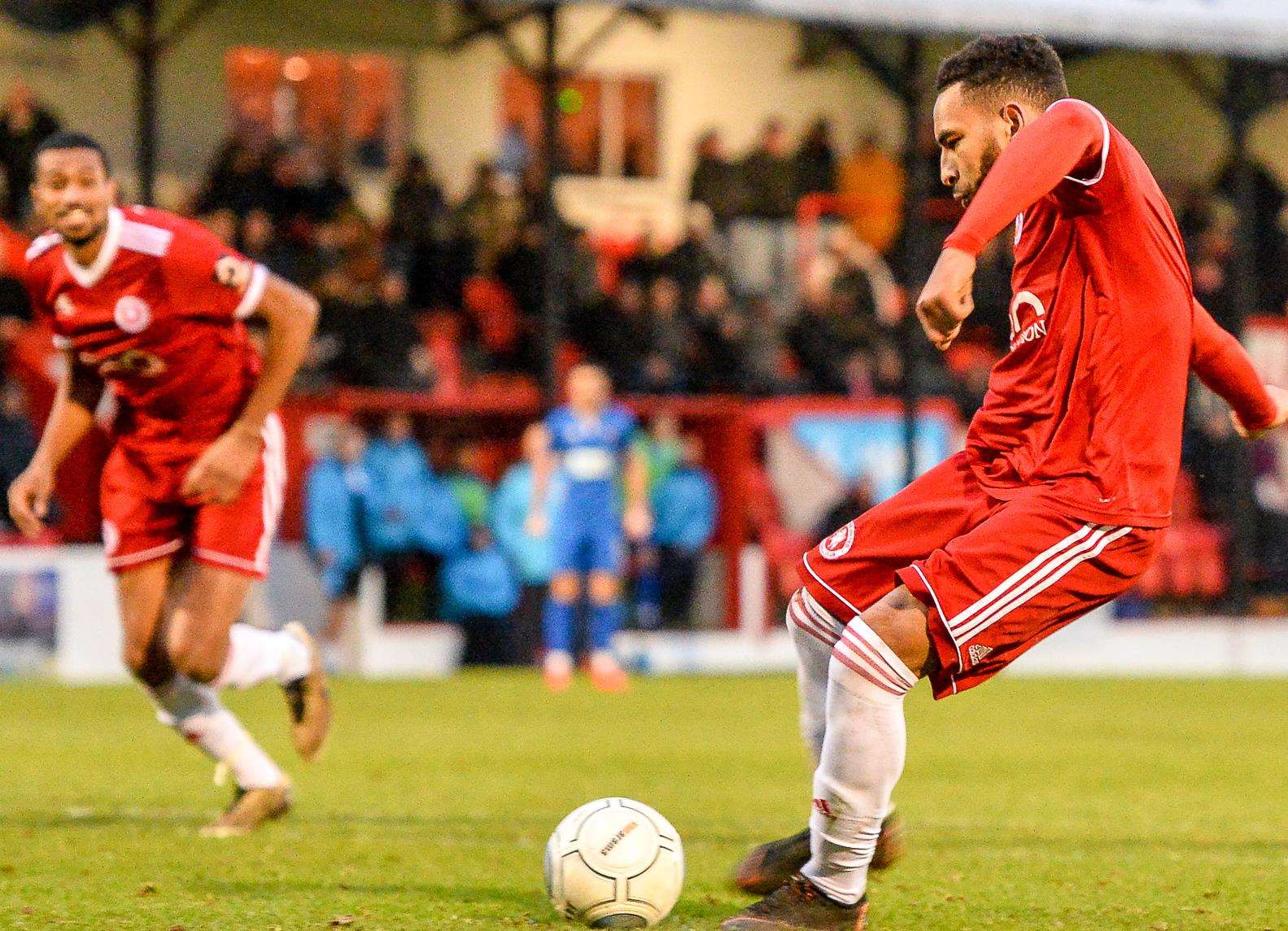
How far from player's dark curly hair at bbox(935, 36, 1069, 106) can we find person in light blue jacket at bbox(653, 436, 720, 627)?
11189 mm

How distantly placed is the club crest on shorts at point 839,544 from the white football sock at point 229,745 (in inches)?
99.3

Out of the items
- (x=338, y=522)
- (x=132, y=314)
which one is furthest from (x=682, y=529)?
(x=132, y=314)

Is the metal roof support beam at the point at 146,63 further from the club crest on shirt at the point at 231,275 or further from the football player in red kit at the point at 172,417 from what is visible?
the club crest on shirt at the point at 231,275

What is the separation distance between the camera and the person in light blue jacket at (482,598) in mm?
14703

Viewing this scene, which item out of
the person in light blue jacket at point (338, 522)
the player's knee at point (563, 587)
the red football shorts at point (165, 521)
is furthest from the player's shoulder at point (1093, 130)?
the person in light blue jacket at point (338, 522)

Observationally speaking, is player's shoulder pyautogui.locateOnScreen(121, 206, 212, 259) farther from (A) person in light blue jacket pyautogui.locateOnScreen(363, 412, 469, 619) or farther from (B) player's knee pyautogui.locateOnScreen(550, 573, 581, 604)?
(A) person in light blue jacket pyautogui.locateOnScreen(363, 412, 469, 619)

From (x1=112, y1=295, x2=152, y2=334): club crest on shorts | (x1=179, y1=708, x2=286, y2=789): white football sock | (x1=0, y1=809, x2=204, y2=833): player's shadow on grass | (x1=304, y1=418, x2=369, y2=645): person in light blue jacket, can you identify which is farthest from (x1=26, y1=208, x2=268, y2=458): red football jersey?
(x1=304, y1=418, x2=369, y2=645): person in light blue jacket

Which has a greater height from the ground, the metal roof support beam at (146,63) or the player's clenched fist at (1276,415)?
the metal roof support beam at (146,63)

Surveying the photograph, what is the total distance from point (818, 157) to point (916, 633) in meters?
15.2

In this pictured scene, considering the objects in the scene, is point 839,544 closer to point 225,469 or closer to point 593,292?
point 225,469

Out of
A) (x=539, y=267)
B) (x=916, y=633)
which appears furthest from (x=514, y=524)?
(x=916, y=633)

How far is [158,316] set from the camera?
6234 mm

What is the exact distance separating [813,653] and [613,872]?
0.70m

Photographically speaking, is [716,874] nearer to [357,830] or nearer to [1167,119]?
[357,830]
